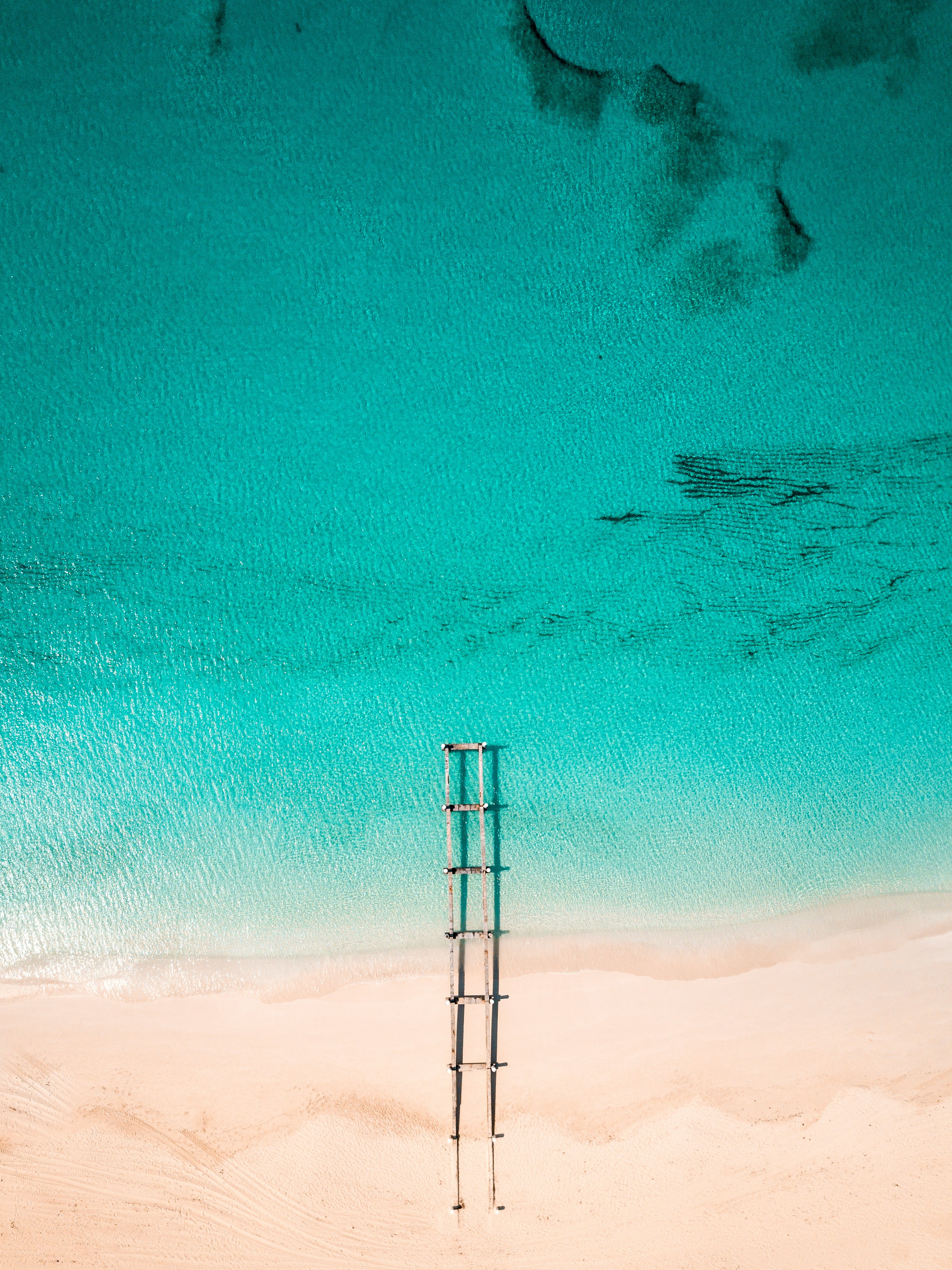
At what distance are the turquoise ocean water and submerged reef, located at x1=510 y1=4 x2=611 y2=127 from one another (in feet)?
0.06

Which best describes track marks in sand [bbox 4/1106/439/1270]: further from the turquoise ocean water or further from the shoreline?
the turquoise ocean water

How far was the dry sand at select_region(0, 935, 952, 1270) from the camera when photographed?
8.30 feet

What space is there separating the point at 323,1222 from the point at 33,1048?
49.8 inches

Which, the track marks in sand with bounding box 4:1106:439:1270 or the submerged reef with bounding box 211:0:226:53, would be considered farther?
the submerged reef with bounding box 211:0:226:53

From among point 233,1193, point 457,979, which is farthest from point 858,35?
point 233,1193

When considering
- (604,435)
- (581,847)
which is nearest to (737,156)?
(604,435)

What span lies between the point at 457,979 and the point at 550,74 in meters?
3.58

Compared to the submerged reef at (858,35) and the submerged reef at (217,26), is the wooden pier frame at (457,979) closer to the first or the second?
the submerged reef at (217,26)

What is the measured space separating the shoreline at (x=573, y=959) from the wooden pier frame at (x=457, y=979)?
0.25 ft

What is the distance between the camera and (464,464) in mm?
2791

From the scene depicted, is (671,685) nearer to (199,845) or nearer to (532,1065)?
(532,1065)

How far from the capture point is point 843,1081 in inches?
104

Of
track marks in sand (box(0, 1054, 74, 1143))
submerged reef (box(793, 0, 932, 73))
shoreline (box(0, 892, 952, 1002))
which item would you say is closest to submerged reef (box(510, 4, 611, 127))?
submerged reef (box(793, 0, 932, 73))

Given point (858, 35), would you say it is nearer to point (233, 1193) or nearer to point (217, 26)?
point (217, 26)
